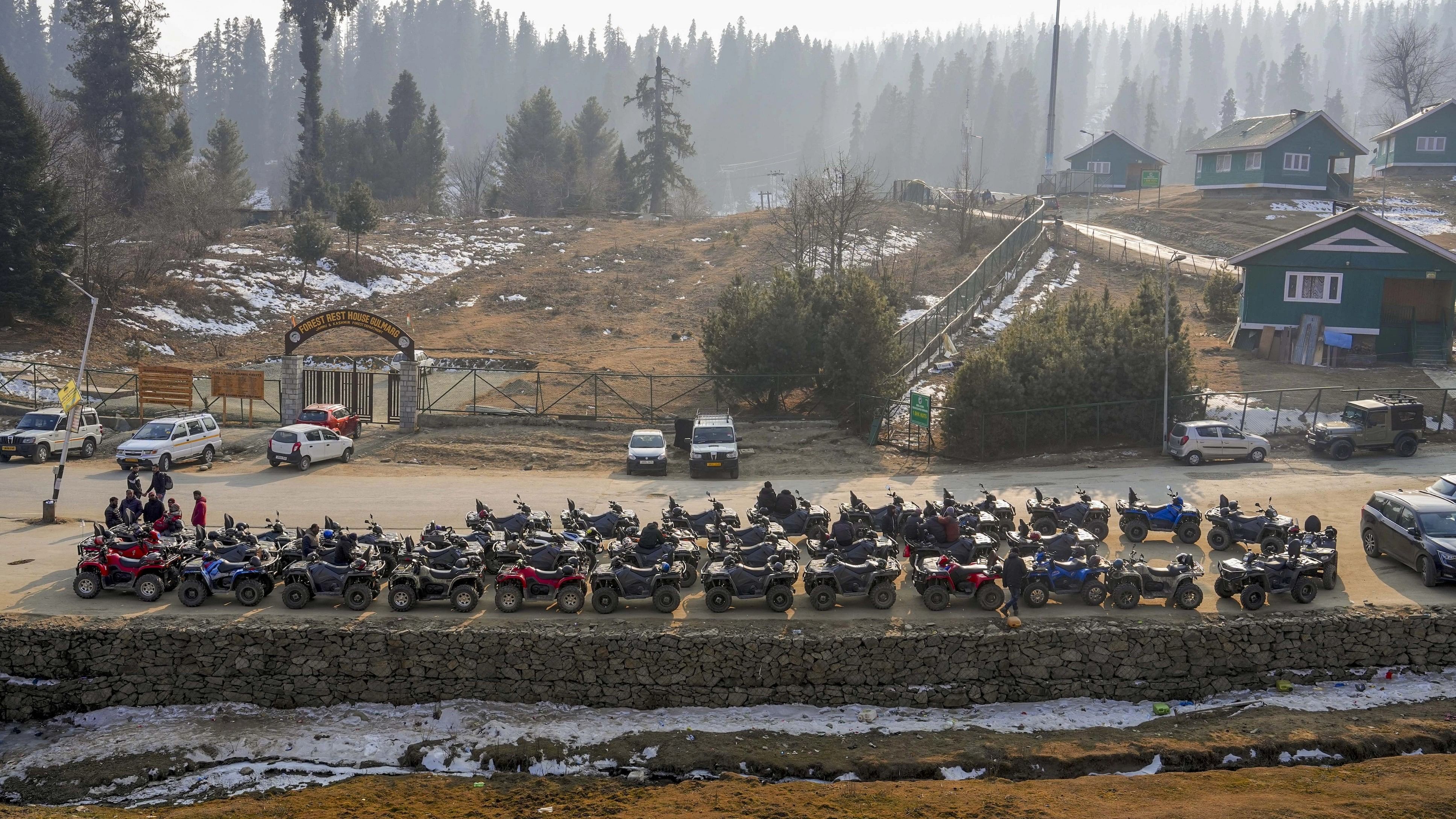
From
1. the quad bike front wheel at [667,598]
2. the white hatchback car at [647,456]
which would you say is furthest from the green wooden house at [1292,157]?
the quad bike front wheel at [667,598]

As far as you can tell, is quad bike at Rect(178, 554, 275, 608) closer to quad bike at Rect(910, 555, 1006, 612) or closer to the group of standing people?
the group of standing people

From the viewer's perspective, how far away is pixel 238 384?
38.4m

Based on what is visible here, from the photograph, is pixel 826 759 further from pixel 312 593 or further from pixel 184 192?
Result: pixel 184 192

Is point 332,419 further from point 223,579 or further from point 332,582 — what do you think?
point 332,582

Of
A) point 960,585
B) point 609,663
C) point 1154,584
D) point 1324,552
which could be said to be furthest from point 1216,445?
point 609,663

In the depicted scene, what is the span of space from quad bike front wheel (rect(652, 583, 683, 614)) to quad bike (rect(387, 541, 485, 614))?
3.57 m

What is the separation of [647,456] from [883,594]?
13.5m

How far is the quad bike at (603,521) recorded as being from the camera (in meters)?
23.5

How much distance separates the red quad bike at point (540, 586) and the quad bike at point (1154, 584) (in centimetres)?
1059

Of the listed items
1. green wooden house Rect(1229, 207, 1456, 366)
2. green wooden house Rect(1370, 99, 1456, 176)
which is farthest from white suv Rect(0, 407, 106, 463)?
green wooden house Rect(1370, 99, 1456, 176)

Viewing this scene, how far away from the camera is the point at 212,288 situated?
57812 mm

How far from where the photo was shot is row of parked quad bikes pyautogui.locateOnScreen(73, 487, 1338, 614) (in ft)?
66.3

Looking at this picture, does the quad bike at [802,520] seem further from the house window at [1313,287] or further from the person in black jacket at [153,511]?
the house window at [1313,287]

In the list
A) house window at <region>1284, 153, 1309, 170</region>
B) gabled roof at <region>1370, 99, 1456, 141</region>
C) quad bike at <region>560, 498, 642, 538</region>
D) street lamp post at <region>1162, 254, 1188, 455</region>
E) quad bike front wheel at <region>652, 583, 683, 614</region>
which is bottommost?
quad bike front wheel at <region>652, 583, 683, 614</region>
